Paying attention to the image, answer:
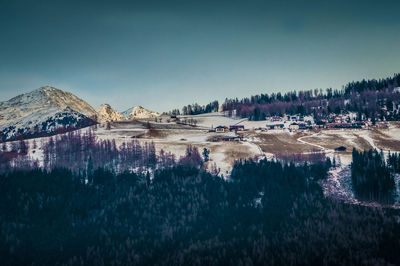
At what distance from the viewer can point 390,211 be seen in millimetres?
171500

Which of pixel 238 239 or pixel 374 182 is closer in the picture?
pixel 238 239

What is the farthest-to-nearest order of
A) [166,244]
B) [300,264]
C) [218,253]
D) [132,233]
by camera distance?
[132,233] < [166,244] < [218,253] < [300,264]

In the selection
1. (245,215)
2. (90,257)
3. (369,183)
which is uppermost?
(369,183)

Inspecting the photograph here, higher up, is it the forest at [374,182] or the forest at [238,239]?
the forest at [374,182]

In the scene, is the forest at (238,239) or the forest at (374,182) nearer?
the forest at (238,239)

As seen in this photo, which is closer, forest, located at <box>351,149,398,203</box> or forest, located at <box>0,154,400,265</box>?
forest, located at <box>0,154,400,265</box>

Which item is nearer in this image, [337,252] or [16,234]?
[337,252]

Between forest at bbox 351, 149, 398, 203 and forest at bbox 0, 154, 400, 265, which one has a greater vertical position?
forest at bbox 351, 149, 398, 203

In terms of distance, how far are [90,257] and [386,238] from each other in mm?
153087

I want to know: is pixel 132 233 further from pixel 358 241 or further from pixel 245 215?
pixel 358 241

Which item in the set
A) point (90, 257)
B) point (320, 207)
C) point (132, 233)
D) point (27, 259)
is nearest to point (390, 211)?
point (320, 207)

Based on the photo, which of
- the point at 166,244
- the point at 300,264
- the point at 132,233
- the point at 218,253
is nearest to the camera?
the point at 300,264

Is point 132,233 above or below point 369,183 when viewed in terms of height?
below

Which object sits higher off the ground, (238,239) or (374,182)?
(374,182)
